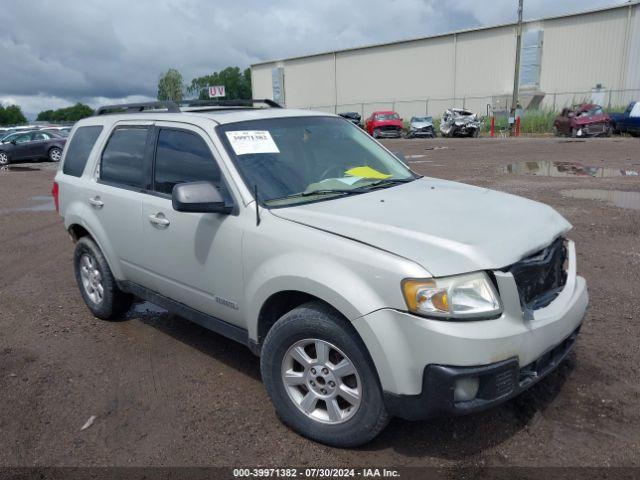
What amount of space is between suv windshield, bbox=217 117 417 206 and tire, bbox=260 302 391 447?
815 millimetres

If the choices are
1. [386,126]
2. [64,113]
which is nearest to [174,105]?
[386,126]

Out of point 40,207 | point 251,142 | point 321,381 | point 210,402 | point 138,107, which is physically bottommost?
point 40,207

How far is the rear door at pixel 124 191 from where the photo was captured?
169 inches

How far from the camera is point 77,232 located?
17.3 ft

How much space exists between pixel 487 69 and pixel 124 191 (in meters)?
46.2

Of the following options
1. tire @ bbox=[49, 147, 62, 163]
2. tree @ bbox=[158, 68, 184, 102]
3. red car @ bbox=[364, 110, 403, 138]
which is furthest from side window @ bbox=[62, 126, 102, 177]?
tree @ bbox=[158, 68, 184, 102]

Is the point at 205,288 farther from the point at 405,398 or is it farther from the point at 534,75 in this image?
the point at 534,75

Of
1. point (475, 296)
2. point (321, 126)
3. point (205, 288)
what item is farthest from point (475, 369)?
point (321, 126)

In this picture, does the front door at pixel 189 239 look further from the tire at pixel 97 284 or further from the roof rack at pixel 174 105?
the tire at pixel 97 284

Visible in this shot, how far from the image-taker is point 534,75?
43.9m

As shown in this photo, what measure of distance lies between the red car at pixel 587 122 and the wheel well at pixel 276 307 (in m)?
29.5

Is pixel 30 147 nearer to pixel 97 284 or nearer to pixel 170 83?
pixel 97 284

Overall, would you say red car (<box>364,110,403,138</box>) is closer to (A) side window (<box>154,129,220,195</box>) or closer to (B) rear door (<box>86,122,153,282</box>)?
(B) rear door (<box>86,122,153,282</box>)

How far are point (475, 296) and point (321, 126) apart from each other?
2122 mm
